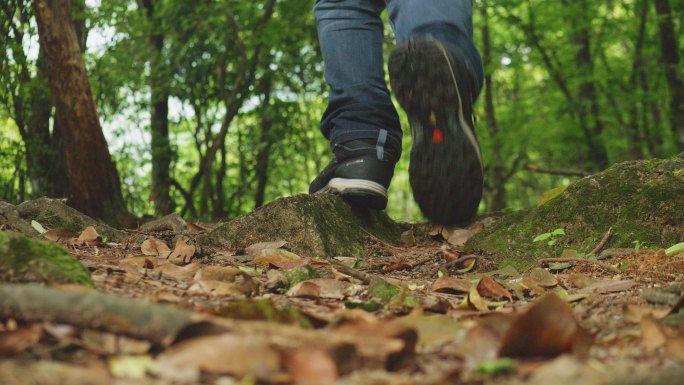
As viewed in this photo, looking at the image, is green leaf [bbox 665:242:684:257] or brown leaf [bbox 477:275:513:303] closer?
brown leaf [bbox 477:275:513:303]

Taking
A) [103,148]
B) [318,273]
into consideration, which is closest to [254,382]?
[318,273]

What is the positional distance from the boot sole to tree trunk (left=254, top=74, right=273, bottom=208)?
4.64 meters

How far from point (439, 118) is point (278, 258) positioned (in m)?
0.73

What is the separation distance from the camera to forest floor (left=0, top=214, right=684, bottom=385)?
81 centimetres

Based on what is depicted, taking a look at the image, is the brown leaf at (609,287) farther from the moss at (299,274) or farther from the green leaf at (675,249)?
the moss at (299,274)

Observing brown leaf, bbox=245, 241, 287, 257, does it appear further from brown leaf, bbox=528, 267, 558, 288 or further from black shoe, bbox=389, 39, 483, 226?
brown leaf, bbox=528, 267, 558, 288

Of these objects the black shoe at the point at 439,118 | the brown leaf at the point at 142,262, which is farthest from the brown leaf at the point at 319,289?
the black shoe at the point at 439,118

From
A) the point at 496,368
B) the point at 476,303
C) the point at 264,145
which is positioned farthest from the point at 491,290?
the point at 264,145

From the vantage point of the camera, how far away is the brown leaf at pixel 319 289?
1622 millimetres

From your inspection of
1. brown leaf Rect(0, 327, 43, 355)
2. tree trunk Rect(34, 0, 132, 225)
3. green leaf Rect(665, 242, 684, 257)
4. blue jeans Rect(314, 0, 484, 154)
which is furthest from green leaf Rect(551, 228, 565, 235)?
tree trunk Rect(34, 0, 132, 225)

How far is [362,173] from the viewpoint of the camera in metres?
2.81

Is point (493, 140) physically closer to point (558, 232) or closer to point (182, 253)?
point (558, 232)

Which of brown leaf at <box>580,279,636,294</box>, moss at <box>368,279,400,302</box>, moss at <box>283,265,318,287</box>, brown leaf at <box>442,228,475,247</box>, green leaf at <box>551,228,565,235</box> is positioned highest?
moss at <box>283,265,318,287</box>

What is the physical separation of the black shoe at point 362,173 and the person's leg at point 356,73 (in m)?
0.05
